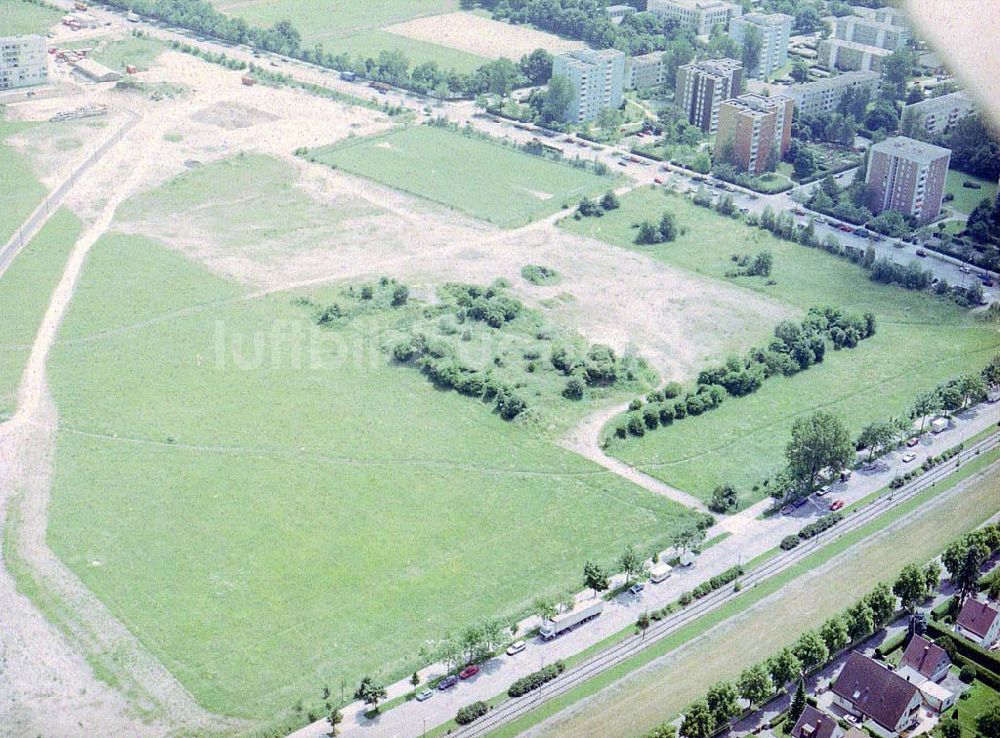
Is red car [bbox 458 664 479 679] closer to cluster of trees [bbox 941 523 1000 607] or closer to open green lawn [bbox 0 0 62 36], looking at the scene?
cluster of trees [bbox 941 523 1000 607]

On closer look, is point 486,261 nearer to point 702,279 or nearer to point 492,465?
point 702,279

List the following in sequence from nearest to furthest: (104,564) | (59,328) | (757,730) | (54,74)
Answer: (757,730) → (104,564) → (59,328) → (54,74)

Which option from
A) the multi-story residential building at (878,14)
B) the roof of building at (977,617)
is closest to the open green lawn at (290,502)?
the roof of building at (977,617)

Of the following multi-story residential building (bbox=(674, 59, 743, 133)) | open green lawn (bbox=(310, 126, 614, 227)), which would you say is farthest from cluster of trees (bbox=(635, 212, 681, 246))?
multi-story residential building (bbox=(674, 59, 743, 133))

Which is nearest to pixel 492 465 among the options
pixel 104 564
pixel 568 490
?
pixel 568 490

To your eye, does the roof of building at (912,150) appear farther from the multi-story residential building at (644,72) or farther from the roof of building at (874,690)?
the roof of building at (874,690)

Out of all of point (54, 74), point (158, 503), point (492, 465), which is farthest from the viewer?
point (54, 74)
